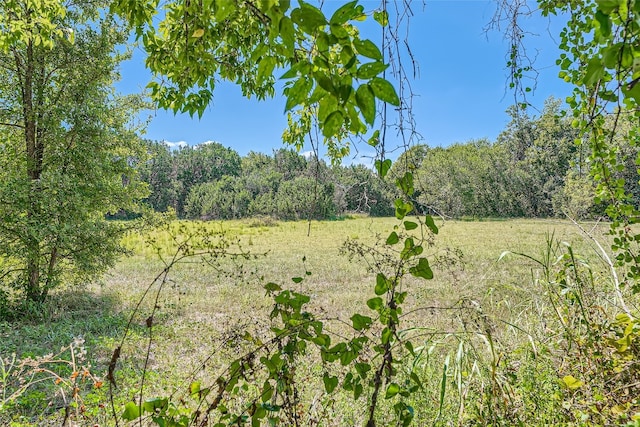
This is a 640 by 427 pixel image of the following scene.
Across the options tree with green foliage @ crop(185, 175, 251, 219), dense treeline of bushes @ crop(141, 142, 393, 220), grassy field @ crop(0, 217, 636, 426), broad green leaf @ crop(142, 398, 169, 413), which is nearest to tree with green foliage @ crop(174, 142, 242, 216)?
dense treeline of bushes @ crop(141, 142, 393, 220)

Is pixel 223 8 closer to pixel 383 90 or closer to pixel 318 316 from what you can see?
pixel 383 90

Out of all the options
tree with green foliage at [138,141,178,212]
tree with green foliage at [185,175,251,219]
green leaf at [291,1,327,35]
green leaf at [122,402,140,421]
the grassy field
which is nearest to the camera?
green leaf at [291,1,327,35]

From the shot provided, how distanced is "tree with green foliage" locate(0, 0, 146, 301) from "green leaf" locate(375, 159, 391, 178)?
5163 mm

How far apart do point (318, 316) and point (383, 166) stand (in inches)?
26.8

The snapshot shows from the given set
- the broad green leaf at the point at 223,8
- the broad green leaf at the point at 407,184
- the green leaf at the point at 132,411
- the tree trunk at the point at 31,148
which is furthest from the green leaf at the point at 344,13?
the tree trunk at the point at 31,148

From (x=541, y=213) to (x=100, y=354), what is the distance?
38766 millimetres

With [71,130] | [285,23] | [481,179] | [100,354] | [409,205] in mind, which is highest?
[481,179]

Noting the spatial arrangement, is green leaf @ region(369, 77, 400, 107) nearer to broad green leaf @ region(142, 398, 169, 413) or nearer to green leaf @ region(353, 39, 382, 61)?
green leaf @ region(353, 39, 382, 61)

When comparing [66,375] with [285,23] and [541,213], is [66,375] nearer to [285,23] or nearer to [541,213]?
[285,23]

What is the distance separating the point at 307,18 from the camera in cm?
57

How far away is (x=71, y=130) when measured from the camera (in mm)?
5234

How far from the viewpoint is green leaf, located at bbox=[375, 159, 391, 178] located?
0.97 metres

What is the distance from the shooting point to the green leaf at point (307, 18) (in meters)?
0.57

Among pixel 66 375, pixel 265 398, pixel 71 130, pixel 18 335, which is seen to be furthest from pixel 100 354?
pixel 265 398
